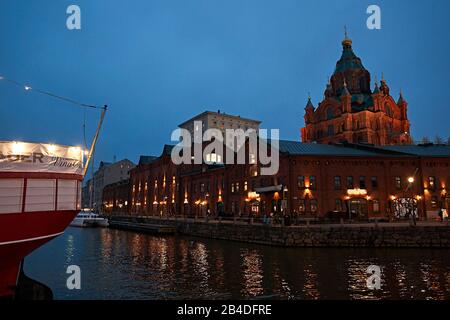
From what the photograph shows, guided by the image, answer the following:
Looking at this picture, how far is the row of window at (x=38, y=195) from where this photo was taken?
45.3 ft

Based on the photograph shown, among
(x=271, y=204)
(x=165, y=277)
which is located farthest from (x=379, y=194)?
(x=165, y=277)

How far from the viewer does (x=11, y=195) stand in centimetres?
1392

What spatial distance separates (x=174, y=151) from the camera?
81625 millimetres

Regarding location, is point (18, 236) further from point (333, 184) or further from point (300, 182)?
point (333, 184)

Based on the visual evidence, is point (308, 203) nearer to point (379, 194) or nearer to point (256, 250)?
point (379, 194)

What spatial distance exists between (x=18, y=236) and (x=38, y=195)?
1.89m

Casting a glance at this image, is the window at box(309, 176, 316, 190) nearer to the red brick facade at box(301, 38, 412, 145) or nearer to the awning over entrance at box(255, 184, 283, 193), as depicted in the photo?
the awning over entrance at box(255, 184, 283, 193)

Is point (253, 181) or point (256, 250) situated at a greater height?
point (253, 181)

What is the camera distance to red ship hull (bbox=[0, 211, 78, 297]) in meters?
13.5

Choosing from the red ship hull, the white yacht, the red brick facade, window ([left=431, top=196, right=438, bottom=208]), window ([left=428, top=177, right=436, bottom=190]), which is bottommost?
the white yacht

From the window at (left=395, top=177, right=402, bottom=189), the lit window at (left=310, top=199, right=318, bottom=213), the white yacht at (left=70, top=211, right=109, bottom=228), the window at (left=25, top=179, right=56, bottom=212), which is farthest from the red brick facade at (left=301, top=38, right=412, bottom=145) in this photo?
the window at (left=25, top=179, right=56, bottom=212)

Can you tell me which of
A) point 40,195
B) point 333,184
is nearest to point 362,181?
point 333,184

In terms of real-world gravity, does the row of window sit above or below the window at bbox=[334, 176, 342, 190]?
below
